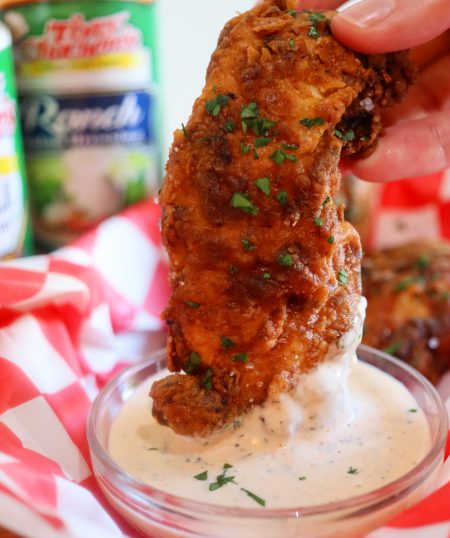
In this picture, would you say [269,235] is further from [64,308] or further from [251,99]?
[64,308]

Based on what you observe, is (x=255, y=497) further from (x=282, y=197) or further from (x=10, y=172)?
(x=10, y=172)

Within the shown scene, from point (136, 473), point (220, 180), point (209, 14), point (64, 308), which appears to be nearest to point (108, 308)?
point (64, 308)

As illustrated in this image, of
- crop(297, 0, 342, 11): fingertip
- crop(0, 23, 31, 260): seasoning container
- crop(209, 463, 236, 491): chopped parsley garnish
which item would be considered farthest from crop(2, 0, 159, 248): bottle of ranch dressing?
crop(209, 463, 236, 491): chopped parsley garnish

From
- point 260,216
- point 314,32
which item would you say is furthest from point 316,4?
point 260,216

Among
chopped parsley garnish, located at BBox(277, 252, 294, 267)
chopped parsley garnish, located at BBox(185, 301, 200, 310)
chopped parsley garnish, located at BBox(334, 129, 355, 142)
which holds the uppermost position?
chopped parsley garnish, located at BBox(334, 129, 355, 142)

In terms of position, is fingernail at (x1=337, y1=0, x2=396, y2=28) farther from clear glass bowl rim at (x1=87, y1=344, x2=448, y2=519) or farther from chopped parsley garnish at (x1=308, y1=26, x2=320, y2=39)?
clear glass bowl rim at (x1=87, y1=344, x2=448, y2=519)

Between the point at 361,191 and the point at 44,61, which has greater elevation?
the point at 44,61
